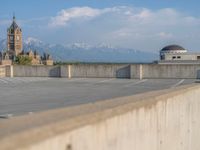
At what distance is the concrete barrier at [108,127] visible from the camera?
3.16 m

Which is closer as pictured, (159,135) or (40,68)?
(159,135)

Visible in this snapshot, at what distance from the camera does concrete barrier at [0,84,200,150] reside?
10.4 feet

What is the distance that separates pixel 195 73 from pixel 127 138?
110 feet

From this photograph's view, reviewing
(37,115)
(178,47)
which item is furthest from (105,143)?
(178,47)

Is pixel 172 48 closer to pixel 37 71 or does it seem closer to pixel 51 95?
pixel 37 71

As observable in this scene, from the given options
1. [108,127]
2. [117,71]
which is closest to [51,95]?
[108,127]

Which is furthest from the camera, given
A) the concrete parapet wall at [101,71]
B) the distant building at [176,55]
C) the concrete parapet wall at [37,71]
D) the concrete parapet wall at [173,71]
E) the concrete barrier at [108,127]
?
the distant building at [176,55]

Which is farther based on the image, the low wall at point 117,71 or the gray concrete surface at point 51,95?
the low wall at point 117,71

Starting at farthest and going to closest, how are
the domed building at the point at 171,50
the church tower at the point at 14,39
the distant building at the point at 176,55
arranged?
the church tower at the point at 14,39 → the domed building at the point at 171,50 → the distant building at the point at 176,55

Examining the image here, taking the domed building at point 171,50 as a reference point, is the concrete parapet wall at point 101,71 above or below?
below

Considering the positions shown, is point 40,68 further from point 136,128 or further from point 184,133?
point 136,128

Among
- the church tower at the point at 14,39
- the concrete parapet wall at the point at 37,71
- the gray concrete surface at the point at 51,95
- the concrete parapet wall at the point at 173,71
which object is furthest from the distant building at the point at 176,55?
the church tower at the point at 14,39

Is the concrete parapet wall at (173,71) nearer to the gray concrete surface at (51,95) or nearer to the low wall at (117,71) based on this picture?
the low wall at (117,71)

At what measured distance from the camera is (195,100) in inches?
394
